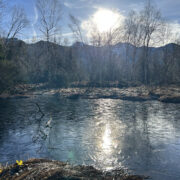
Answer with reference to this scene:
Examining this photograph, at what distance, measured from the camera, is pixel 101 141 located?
34.5 ft

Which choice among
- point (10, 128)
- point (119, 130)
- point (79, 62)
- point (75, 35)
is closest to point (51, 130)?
point (10, 128)

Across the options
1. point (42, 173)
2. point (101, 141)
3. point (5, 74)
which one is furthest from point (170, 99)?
point (42, 173)

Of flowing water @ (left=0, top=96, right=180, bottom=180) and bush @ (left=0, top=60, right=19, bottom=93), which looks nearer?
flowing water @ (left=0, top=96, right=180, bottom=180)

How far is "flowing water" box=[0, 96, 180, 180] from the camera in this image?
7.93 meters

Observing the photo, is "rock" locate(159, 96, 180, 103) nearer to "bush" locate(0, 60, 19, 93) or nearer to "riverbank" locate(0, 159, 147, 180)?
"bush" locate(0, 60, 19, 93)

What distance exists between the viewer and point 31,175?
16.3 feet

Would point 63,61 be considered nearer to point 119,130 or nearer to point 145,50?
point 145,50

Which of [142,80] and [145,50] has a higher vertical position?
[145,50]

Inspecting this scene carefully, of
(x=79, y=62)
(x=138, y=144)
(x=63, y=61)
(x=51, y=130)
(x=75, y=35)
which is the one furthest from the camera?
(x=79, y=62)

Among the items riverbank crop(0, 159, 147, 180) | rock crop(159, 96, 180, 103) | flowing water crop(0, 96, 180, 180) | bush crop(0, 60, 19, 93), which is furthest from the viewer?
rock crop(159, 96, 180, 103)

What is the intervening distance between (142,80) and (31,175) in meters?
40.6

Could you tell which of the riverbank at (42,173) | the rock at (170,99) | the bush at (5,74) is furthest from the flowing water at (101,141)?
the rock at (170,99)

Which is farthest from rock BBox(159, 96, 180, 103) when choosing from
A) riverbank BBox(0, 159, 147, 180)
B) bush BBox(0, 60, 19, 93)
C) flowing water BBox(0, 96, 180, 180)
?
riverbank BBox(0, 159, 147, 180)

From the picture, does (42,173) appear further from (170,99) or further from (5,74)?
(170,99)
